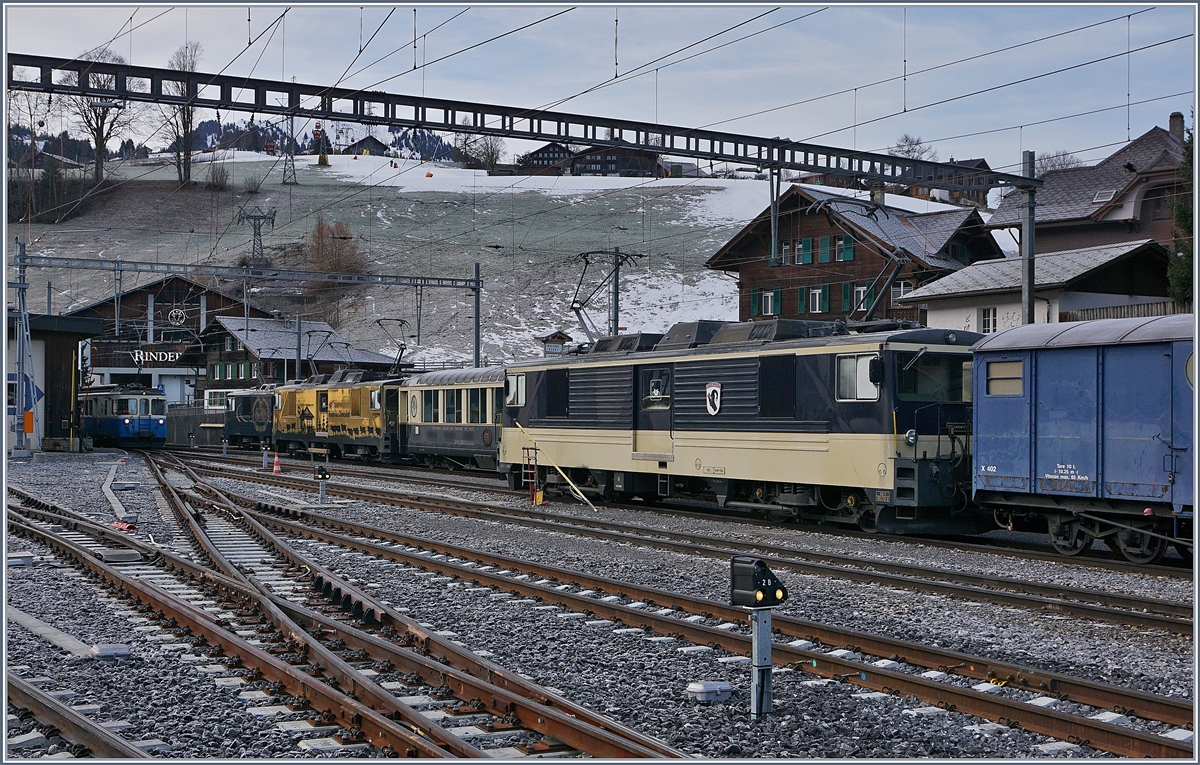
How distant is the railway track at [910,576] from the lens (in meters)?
9.84

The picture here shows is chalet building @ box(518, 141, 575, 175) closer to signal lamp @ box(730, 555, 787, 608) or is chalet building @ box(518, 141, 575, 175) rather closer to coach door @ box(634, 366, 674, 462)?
coach door @ box(634, 366, 674, 462)

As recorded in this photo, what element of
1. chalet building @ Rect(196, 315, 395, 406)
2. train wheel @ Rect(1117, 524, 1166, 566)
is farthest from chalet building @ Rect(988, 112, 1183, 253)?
chalet building @ Rect(196, 315, 395, 406)

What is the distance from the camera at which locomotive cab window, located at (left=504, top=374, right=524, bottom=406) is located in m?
24.5

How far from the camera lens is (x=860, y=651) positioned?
856 cm

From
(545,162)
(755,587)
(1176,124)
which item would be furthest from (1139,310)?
(545,162)

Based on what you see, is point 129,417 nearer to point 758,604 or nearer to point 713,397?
point 713,397

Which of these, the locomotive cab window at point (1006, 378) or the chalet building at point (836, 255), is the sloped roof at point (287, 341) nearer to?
the chalet building at point (836, 255)

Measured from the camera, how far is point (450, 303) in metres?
88.8

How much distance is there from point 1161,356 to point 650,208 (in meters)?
102

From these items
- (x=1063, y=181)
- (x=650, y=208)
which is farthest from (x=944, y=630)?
(x=650, y=208)

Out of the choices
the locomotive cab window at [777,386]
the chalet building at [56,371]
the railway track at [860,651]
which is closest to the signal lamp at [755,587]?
the railway track at [860,651]

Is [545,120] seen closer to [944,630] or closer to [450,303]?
[944,630]

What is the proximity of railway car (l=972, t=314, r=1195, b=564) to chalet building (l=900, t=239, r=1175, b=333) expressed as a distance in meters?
21.1

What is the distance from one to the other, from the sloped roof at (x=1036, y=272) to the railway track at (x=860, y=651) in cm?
2668
